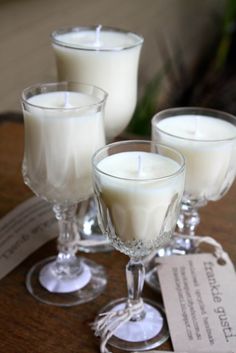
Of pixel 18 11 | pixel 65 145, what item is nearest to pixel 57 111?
pixel 65 145

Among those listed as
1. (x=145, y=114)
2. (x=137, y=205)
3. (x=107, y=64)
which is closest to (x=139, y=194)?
(x=137, y=205)

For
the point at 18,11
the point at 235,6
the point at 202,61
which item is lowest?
the point at 202,61

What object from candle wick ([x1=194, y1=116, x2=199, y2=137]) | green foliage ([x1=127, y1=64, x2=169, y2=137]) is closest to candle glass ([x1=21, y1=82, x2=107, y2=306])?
candle wick ([x1=194, y1=116, x2=199, y2=137])

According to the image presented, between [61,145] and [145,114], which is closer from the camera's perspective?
[61,145]

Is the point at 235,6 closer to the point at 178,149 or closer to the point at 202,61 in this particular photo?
the point at 202,61

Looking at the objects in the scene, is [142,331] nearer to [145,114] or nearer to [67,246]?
[67,246]

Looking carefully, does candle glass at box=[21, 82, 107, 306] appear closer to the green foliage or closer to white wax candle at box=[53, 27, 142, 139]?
white wax candle at box=[53, 27, 142, 139]
